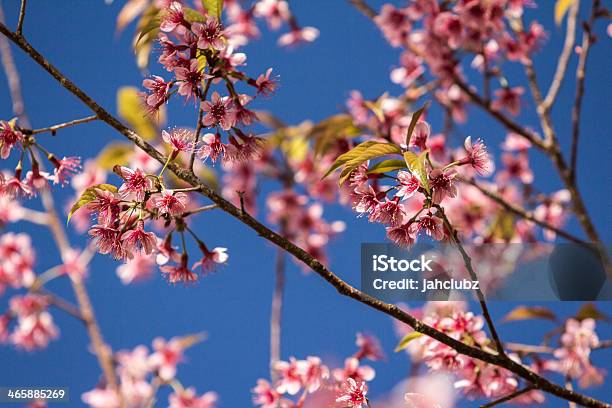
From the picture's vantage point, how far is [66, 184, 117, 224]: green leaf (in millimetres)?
776

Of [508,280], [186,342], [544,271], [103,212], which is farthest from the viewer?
[186,342]

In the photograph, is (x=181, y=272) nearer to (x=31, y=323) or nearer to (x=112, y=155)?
(x=112, y=155)

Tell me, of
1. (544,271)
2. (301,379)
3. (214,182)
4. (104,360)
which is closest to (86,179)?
(214,182)

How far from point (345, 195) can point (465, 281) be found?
1.02ft

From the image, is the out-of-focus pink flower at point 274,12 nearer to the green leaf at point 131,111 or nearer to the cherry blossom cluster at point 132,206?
the green leaf at point 131,111

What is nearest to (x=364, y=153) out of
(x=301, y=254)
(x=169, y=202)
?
(x=301, y=254)

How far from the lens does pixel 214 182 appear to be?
1.79m

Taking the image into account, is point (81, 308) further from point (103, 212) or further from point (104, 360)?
point (103, 212)

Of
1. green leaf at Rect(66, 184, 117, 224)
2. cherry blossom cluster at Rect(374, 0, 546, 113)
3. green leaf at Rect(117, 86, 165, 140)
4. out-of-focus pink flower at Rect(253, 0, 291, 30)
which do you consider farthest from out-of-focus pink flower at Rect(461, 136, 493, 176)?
out-of-focus pink flower at Rect(253, 0, 291, 30)

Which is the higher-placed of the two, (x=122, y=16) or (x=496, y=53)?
(x=496, y=53)

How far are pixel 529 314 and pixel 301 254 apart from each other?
0.76m

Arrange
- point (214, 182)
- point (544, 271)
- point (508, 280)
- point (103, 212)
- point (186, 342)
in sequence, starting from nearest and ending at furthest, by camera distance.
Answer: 1. point (103, 212)
2. point (544, 271)
3. point (508, 280)
4. point (186, 342)
5. point (214, 182)

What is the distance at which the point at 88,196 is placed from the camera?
78 cm

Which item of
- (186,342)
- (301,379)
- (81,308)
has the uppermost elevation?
(81,308)
